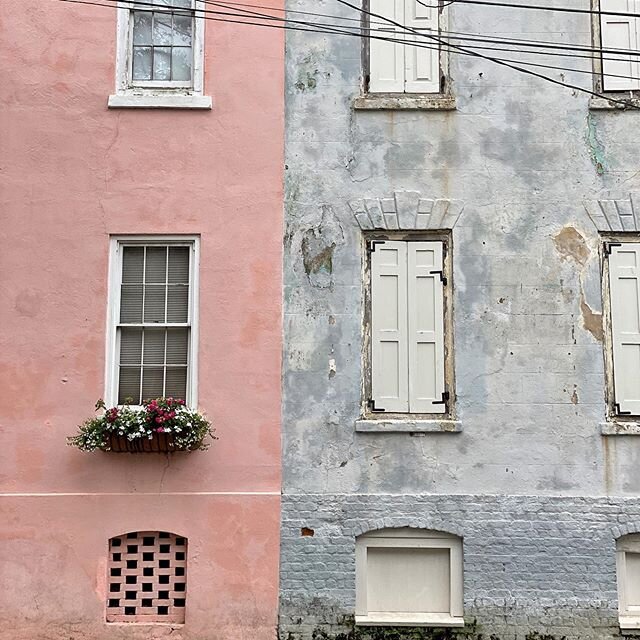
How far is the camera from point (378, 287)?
31.2 feet

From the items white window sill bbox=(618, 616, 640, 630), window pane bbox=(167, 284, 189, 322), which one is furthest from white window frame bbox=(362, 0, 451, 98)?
white window sill bbox=(618, 616, 640, 630)

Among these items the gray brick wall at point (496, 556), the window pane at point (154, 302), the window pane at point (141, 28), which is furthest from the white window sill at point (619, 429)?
the window pane at point (141, 28)

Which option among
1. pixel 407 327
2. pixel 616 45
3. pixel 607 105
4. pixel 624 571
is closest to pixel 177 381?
pixel 407 327

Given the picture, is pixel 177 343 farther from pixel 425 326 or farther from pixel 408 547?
pixel 408 547

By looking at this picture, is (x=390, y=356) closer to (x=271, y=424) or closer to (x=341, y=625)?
(x=271, y=424)

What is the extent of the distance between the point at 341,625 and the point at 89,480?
2902mm

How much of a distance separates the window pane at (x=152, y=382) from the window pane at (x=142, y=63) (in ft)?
10.7

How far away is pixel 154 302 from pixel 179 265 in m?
0.47

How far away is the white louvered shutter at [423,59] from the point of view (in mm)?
9859

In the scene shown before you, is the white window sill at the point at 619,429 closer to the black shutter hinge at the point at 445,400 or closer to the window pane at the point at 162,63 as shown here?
the black shutter hinge at the point at 445,400

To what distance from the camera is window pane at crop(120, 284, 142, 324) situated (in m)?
9.50

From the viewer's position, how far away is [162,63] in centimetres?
1005

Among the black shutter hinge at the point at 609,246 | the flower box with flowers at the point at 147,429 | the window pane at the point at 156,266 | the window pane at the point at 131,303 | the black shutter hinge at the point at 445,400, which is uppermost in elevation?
the black shutter hinge at the point at 609,246

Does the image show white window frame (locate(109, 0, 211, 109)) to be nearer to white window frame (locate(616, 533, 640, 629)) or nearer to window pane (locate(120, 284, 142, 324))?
window pane (locate(120, 284, 142, 324))
